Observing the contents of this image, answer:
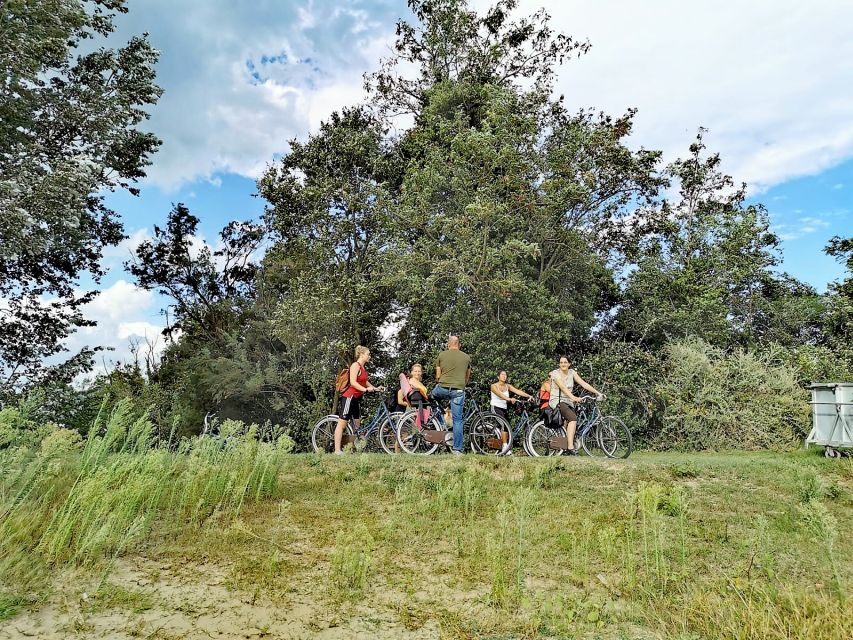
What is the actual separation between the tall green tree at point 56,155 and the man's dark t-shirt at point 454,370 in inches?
380

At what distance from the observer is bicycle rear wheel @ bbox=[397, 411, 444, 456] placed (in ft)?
38.5

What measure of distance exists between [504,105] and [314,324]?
8554 mm

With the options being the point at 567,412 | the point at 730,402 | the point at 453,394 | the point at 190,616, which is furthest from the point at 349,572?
the point at 730,402

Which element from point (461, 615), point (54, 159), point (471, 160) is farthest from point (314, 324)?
point (461, 615)

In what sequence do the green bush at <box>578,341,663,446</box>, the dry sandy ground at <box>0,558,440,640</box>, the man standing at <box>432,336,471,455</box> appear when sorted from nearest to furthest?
the dry sandy ground at <box>0,558,440,640</box> < the man standing at <box>432,336,471,455</box> < the green bush at <box>578,341,663,446</box>

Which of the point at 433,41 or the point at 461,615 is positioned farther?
the point at 433,41

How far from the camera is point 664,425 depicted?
55.5ft

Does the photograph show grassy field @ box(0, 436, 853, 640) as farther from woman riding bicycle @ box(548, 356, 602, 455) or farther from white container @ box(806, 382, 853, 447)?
white container @ box(806, 382, 853, 447)

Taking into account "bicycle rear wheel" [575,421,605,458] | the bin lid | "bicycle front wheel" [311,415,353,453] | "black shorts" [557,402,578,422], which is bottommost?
"bicycle front wheel" [311,415,353,453]

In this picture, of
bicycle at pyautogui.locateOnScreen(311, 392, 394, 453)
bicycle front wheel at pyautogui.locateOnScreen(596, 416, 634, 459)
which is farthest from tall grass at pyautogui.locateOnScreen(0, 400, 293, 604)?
bicycle front wheel at pyautogui.locateOnScreen(596, 416, 634, 459)

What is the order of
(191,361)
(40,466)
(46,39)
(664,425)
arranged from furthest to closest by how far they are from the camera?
1. (191,361)
2. (664,425)
3. (46,39)
4. (40,466)

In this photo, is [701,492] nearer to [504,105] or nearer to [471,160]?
[471,160]

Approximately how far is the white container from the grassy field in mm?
4772

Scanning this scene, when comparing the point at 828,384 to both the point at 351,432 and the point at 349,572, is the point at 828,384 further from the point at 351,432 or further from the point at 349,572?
the point at 349,572
